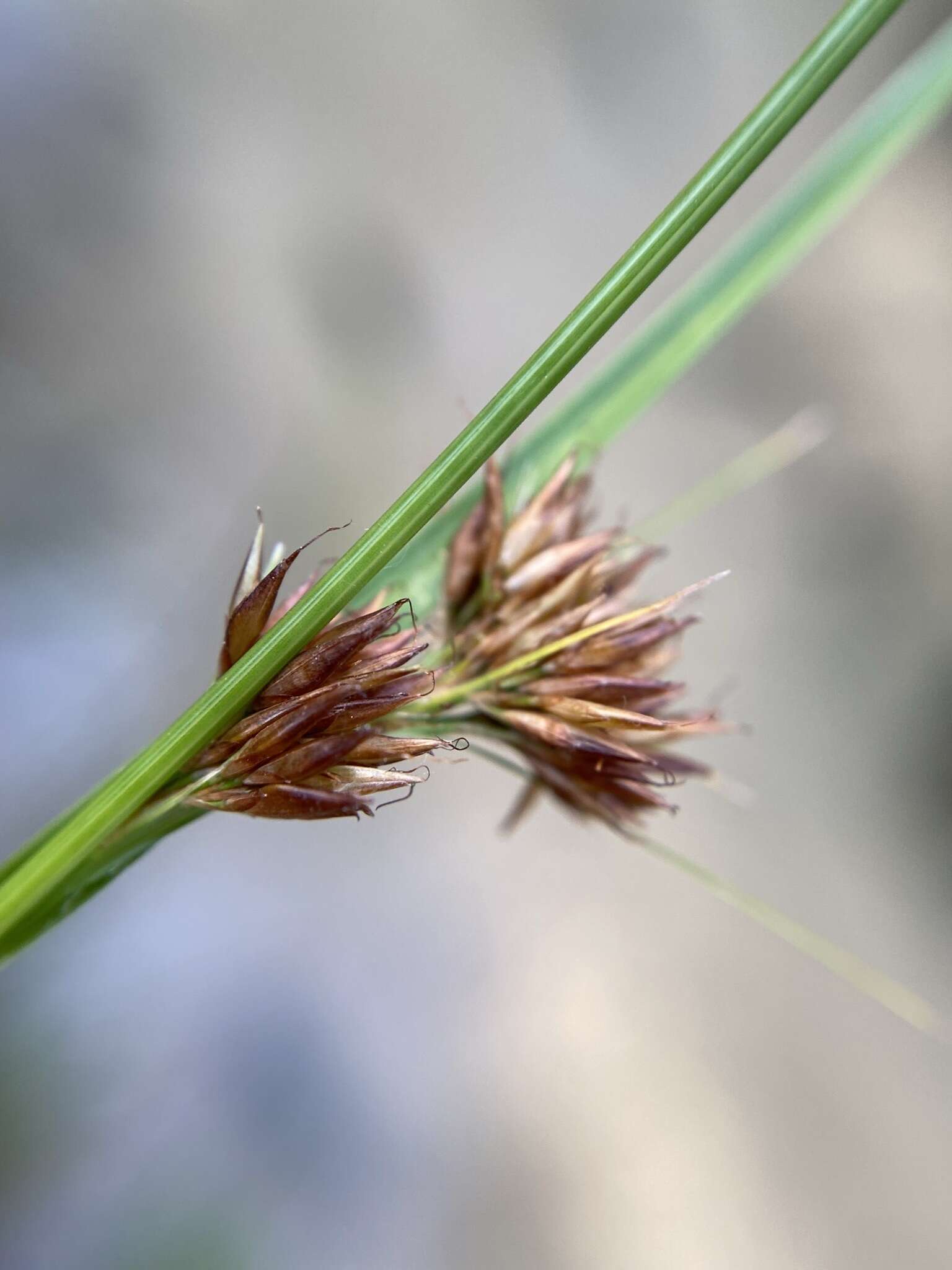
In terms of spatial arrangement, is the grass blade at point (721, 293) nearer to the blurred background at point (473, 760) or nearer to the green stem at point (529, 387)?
the green stem at point (529, 387)

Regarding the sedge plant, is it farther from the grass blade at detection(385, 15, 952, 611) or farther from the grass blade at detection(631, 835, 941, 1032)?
the grass blade at detection(631, 835, 941, 1032)

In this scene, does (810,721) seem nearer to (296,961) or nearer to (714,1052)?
(714,1052)

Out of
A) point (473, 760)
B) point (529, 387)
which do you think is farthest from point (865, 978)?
point (529, 387)

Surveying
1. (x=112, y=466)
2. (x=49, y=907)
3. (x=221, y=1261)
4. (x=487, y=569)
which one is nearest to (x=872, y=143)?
(x=487, y=569)

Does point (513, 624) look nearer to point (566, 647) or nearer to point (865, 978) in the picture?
point (566, 647)

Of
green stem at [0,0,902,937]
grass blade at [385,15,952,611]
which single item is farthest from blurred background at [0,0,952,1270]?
green stem at [0,0,902,937]

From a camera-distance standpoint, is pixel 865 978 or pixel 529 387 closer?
pixel 529 387
